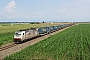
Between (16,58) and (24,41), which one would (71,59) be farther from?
(24,41)

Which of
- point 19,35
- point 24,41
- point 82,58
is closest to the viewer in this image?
point 82,58

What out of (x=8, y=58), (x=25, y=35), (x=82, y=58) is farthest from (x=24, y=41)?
(x=82, y=58)

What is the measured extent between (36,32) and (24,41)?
33.4 feet

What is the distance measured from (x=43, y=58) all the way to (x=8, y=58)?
465 centimetres

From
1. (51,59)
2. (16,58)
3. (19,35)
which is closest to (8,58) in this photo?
(16,58)

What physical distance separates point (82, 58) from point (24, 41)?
72.8 feet

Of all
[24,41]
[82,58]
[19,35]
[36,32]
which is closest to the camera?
[82,58]

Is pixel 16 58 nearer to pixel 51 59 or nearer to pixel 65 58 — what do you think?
pixel 51 59

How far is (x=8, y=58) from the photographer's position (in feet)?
79.2

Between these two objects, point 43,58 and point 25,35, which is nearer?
point 43,58

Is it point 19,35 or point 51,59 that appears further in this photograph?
point 19,35

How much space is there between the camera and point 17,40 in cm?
4009

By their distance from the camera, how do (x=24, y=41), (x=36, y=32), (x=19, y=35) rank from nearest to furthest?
(x=19, y=35) < (x=24, y=41) < (x=36, y=32)

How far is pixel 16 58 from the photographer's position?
24.0 metres
